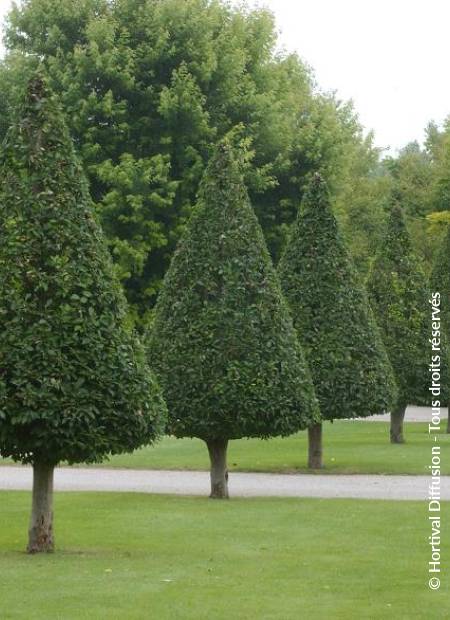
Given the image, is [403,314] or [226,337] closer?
[226,337]

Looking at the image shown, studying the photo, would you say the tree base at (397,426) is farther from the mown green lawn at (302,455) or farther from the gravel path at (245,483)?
the gravel path at (245,483)

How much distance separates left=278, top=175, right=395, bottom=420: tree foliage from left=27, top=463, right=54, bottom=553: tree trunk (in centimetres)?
1195

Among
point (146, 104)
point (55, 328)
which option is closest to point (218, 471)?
point (55, 328)

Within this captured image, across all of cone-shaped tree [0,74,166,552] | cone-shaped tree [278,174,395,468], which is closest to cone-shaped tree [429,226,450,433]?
cone-shaped tree [278,174,395,468]

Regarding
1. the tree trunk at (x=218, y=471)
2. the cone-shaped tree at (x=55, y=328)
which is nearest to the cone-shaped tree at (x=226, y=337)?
the tree trunk at (x=218, y=471)

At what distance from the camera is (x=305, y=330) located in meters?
26.4

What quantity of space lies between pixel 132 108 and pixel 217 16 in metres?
4.82

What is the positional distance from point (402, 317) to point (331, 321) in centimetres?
753

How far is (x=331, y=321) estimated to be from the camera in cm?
2630

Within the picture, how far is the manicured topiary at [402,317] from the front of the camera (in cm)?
3334

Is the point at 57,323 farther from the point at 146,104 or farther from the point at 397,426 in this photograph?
the point at 146,104

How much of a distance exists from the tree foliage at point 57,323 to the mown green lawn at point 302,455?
10313 millimetres

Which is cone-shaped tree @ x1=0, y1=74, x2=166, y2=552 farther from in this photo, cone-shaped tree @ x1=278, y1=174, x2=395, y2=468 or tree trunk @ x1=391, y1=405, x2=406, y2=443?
tree trunk @ x1=391, y1=405, x2=406, y2=443

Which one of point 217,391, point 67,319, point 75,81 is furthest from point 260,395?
point 75,81
